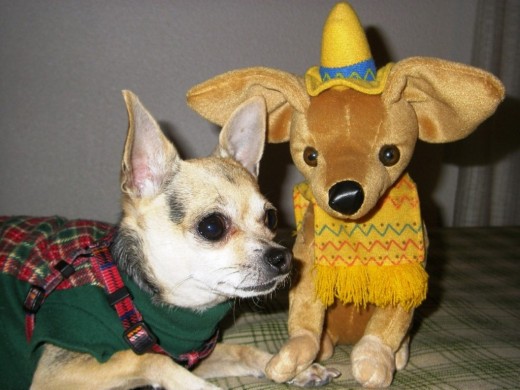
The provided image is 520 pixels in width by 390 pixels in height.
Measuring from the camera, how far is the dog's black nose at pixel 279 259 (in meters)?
1.56

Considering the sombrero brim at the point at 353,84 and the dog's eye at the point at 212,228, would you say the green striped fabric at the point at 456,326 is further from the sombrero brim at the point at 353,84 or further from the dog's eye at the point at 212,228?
the sombrero brim at the point at 353,84

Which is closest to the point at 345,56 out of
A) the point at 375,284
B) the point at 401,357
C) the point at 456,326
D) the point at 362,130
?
the point at 362,130

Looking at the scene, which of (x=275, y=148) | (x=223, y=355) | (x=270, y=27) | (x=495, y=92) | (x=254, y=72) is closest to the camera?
(x=495, y=92)

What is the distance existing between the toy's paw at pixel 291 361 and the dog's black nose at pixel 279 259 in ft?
0.84

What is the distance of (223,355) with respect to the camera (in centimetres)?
188

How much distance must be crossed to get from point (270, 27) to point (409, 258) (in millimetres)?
2585

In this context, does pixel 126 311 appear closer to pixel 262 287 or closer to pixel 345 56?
pixel 262 287

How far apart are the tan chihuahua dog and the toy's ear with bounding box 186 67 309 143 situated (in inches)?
2.0

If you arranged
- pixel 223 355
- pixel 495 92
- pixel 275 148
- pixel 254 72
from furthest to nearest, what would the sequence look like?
pixel 275 148 < pixel 223 355 < pixel 254 72 < pixel 495 92

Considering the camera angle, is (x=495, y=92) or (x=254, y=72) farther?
(x=254, y=72)

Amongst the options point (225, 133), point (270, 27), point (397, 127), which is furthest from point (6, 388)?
point (270, 27)

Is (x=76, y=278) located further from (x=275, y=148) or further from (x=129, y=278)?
(x=275, y=148)

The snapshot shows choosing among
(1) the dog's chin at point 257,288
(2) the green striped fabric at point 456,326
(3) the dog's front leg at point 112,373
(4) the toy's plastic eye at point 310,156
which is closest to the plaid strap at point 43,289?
(3) the dog's front leg at point 112,373

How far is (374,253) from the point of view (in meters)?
1.65
